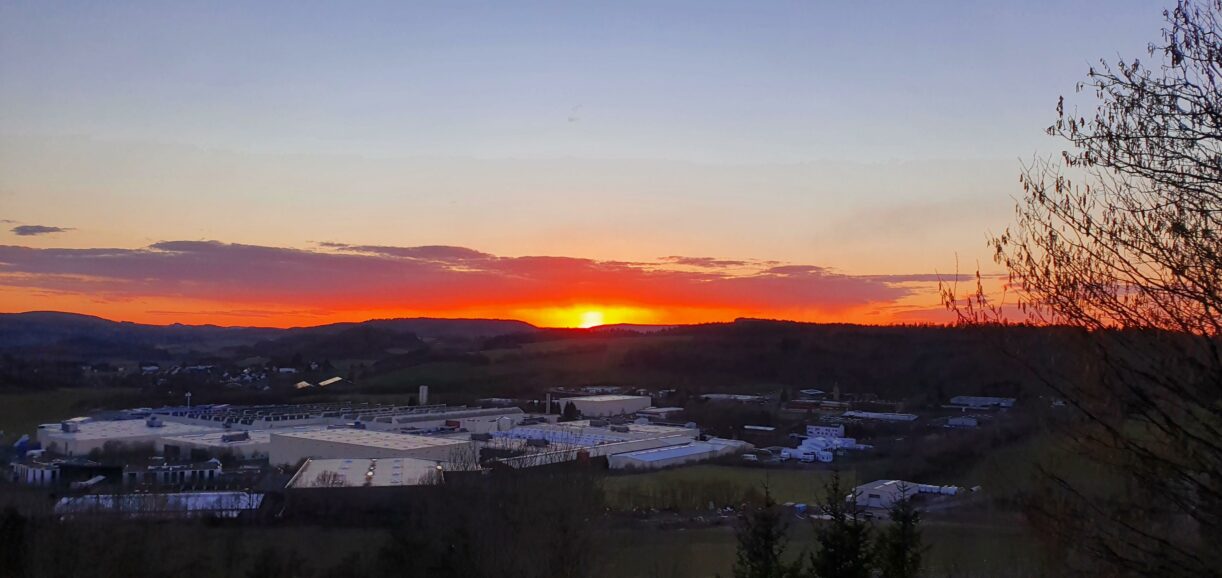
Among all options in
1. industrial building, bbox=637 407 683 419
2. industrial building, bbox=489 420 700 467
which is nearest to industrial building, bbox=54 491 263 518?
industrial building, bbox=489 420 700 467

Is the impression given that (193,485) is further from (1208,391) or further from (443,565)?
(1208,391)

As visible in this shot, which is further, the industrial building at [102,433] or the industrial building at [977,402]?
the industrial building at [977,402]

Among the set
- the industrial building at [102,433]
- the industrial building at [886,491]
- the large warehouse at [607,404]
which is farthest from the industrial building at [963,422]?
the industrial building at [102,433]

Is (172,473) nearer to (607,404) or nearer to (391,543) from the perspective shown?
(391,543)

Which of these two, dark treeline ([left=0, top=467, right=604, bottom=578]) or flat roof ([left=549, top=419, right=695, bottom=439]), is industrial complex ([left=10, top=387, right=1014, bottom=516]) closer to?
flat roof ([left=549, top=419, right=695, bottom=439])

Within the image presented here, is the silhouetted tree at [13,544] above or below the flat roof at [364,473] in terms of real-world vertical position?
above

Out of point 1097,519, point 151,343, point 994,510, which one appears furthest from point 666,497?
point 151,343

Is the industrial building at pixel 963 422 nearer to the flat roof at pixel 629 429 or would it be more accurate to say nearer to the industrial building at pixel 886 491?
the industrial building at pixel 886 491
